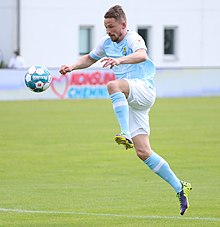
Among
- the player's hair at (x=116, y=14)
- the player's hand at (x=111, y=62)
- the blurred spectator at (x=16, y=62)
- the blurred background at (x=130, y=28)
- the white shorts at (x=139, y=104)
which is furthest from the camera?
the blurred background at (x=130, y=28)

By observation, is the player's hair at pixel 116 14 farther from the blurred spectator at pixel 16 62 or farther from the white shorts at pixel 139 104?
the blurred spectator at pixel 16 62

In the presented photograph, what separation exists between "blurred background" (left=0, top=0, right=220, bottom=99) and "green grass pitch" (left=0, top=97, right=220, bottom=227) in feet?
39.7

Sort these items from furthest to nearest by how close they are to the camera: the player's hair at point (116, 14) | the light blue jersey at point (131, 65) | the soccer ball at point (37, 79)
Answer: the soccer ball at point (37, 79), the light blue jersey at point (131, 65), the player's hair at point (116, 14)

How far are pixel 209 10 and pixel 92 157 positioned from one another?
31.4 meters

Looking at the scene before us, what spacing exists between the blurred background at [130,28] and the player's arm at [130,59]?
1044 inches

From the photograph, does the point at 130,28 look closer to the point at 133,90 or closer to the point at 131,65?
the point at 131,65

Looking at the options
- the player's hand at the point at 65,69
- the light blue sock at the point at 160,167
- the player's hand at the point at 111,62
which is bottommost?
the light blue sock at the point at 160,167

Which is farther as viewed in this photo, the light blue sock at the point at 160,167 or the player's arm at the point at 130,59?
the light blue sock at the point at 160,167

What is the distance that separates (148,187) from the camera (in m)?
13.9

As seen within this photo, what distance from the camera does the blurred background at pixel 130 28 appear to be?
42709mm

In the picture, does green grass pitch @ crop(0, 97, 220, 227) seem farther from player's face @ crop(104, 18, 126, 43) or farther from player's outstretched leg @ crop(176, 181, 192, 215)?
player's face @ crop(104, 18, 126, 43)

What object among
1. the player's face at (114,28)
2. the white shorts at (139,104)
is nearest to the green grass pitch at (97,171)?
the white shorts at (139,104)

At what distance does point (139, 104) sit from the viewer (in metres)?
10.9

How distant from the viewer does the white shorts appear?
10758 millimetres
